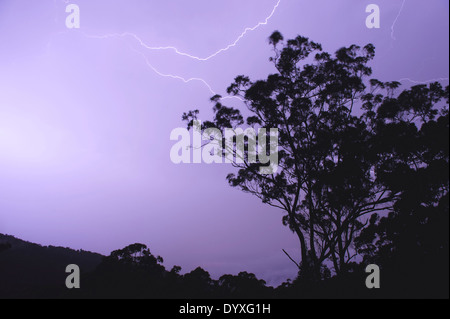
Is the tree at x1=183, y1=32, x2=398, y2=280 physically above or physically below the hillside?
above

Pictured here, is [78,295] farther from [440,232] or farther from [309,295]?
[440,232]

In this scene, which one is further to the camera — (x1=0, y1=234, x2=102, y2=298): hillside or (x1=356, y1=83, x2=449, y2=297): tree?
(x1=0, y1=234, x2=102, y2=298): hillside

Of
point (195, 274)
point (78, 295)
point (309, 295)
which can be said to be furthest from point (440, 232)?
point (78, 295)

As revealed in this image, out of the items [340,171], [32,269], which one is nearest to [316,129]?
[340,171]

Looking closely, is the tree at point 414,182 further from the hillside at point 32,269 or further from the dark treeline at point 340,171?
the hillside at point 32,269

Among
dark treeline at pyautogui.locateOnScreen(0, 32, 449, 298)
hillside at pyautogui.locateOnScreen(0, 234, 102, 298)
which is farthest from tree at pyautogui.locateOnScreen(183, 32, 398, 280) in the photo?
hillside at pyautogui.locateOnScreen(0, 234, 102, 298)

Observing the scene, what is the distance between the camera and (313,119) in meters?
16.5

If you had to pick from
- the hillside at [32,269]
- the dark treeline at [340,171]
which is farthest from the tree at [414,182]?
the hillside at [32,269]

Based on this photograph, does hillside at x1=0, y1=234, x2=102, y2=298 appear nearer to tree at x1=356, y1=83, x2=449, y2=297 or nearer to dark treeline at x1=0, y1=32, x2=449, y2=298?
dark treeline at x1=0, y1=32, x2=449, y2=298

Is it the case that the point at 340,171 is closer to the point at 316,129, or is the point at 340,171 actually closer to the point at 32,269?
the point at 316,129

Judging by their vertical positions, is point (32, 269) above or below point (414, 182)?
below
